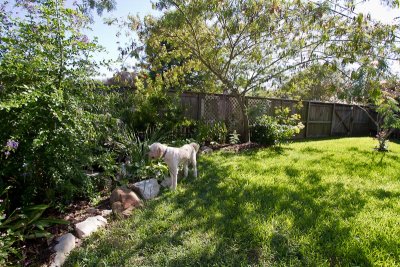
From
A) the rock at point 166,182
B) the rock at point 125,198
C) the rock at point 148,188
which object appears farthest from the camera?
the rock at point 166,182

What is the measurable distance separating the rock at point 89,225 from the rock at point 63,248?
0.10 meters

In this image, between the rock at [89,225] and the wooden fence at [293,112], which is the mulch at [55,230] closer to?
the rock at [89,225]

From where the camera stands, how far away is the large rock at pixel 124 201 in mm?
3033

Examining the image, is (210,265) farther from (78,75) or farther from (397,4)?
(397,4)

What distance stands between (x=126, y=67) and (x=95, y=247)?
4724 mm

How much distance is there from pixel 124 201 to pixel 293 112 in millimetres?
8262

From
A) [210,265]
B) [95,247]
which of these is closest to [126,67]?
[95,247]

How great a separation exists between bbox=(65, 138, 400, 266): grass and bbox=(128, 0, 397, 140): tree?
8.34ft

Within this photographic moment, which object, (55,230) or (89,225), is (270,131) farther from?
(55,230)

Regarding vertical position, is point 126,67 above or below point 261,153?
above

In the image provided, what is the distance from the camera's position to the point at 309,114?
1030cm

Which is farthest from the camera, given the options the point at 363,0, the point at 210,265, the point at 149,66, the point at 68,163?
Answer: the point at 149,66

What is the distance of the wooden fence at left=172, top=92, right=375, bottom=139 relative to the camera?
7.15 metres

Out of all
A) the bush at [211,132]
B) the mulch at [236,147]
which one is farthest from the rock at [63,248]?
the mulch at [236,147]
